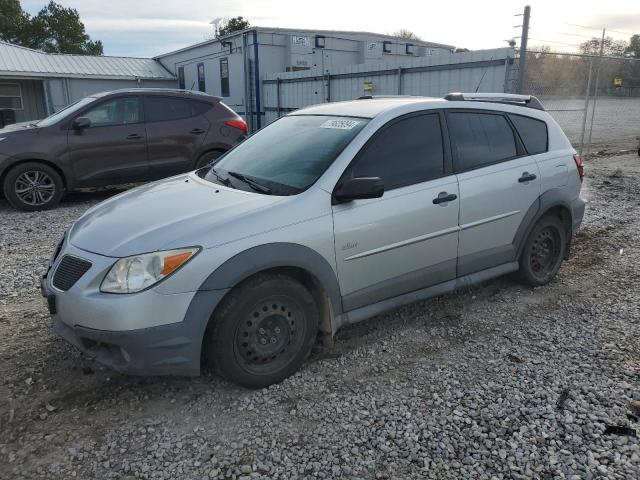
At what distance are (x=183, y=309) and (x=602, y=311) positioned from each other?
3.47m

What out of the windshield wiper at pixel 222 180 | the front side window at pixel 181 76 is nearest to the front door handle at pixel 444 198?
the windshield wiper at pixel 222 180

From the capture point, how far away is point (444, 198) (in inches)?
151

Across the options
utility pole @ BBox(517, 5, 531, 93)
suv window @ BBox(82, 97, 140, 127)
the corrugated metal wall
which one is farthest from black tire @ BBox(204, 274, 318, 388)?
utility pole @ BBox(517, 5, 531, 93)

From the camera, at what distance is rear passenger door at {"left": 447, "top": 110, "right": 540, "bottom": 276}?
404 centimetres

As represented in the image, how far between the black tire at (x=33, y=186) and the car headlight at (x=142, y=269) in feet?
19.2

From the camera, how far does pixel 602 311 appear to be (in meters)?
4.38

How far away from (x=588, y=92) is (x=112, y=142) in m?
10.3

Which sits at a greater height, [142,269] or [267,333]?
[142,269]

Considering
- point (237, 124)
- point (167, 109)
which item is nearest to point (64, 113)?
point (167, 109)

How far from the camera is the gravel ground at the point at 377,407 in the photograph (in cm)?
262

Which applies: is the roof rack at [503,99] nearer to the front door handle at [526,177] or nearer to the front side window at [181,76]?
the front door handle at [526,177]

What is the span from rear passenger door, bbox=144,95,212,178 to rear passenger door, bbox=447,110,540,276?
18.6ft

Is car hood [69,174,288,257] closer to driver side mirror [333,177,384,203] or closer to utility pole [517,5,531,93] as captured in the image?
driver side mirror [333,177,384,203]

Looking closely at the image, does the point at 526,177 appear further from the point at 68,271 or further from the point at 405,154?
the point at 68,271
